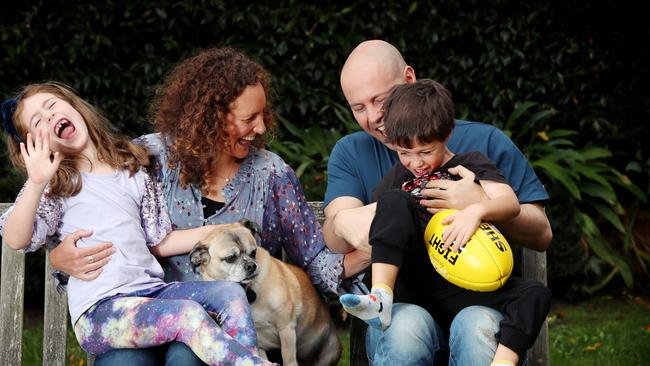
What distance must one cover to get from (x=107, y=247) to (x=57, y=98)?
2.38ft

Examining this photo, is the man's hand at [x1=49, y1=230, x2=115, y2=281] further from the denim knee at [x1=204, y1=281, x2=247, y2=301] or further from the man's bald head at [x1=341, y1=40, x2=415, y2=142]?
the man's bald head at [x1=341, y1=40, x2=415, y2=142]

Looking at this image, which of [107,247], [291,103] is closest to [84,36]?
[291,103]

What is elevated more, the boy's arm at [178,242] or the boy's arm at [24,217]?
the boy's arm at [24,217]

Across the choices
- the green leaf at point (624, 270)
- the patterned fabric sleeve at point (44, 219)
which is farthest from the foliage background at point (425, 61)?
the patterned fabric sleeve at point (44, 219)

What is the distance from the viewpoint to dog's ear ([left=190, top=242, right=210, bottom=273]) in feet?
12.8

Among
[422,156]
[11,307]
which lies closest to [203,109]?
[422,156]

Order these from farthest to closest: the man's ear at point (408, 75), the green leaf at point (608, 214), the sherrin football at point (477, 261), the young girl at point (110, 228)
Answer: the green leaf at point (608, 214)
the man's ear at point (408, 75)
the young girl at point (110, 228)
the sherrin football at point (477, 261)

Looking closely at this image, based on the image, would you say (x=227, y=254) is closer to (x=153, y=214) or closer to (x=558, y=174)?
(x=153, y=214)

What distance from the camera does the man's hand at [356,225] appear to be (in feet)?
12.9

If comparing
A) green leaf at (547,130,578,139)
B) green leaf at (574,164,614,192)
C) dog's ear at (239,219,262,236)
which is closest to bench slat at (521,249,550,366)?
dog's ear at (239,219,262,236)

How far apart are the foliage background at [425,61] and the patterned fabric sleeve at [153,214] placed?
2.51m

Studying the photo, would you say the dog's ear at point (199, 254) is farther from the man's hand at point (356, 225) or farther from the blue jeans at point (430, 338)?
the blue jeans at point (430, 338)

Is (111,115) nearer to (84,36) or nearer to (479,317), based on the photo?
(84,36)

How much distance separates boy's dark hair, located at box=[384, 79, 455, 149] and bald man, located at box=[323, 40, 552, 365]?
0.71 feet
